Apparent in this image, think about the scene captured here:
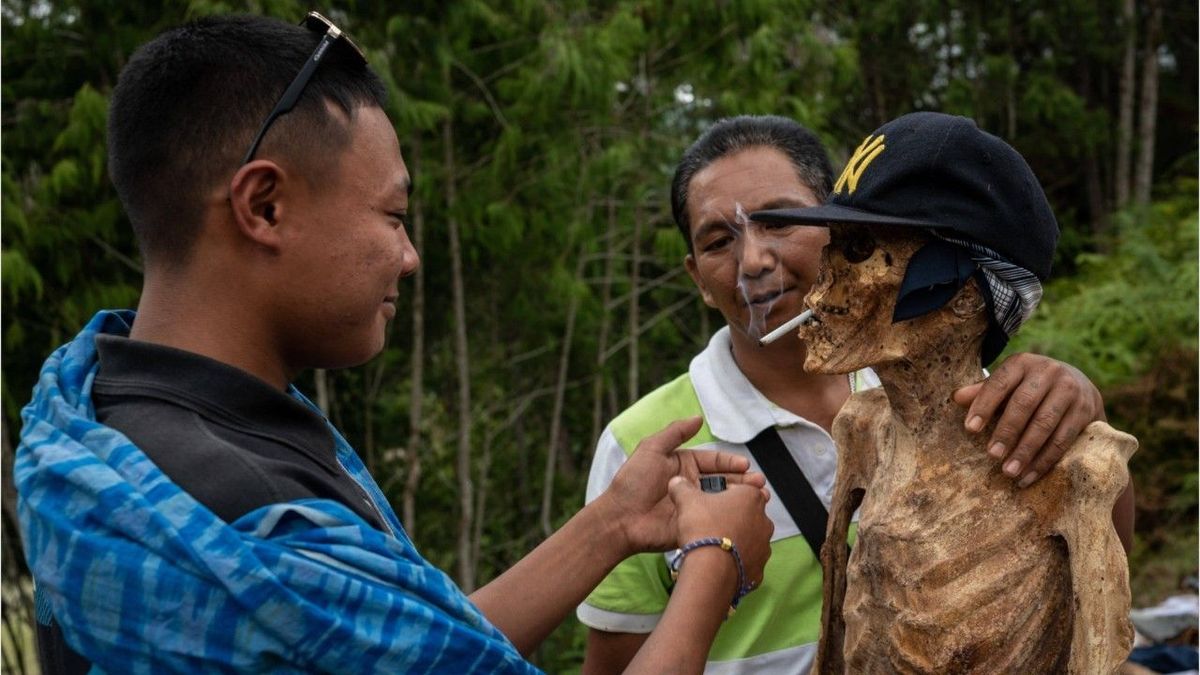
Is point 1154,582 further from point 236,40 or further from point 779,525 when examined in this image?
Answer: point 236,40

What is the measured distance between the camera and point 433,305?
8781mm

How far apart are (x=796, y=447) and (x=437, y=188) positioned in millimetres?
4830

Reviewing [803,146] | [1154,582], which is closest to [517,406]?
[1154,582]

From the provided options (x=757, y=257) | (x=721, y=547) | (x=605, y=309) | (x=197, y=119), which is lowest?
(x=605, y=309)

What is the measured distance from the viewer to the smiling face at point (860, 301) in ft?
7.22

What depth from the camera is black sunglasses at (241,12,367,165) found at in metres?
1.85

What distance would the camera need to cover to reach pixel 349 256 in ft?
6.29

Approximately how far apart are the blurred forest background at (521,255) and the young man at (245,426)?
13.2ft

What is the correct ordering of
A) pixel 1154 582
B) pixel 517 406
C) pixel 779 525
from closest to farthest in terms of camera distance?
pixel 779 525, pixel 1154 582, pixel 517 406

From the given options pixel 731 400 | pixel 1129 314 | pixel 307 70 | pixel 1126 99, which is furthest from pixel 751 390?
pixel 1126 99

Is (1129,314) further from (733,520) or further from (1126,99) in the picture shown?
(733,520)

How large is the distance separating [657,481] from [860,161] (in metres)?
0.76

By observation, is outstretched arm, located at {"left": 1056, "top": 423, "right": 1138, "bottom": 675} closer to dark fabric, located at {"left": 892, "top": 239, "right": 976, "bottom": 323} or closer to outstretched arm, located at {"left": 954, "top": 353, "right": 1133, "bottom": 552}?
outstretched arm, located at {"left": 954, "top": 353, "right": 1133, "bottom": 552}

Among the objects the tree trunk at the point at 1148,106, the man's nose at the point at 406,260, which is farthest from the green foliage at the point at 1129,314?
the man's nose at the point at 406,260
